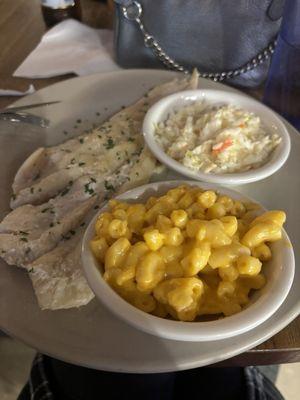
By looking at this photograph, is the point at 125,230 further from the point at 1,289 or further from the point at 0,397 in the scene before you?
the point at 0,397

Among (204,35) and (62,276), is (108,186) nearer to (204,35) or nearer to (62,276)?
(62,276)

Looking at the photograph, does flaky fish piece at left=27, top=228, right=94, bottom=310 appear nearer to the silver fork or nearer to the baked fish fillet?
the baked fish fillet

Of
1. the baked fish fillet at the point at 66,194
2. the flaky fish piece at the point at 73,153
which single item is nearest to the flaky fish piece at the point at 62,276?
the baked fish fillet at the point at 66,194

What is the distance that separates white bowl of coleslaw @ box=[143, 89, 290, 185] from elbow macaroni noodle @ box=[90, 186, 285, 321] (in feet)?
0.63

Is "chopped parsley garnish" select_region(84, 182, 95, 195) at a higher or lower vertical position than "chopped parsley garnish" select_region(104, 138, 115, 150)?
lower

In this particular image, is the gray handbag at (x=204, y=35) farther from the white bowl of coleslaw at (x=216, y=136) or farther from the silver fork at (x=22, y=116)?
the silver fork at (x=22, y=116)

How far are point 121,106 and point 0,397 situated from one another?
895 mm

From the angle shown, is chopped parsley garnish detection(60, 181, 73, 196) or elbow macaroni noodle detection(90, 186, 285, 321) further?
chopped parsley garnish detection(60, 181, 73, 196)

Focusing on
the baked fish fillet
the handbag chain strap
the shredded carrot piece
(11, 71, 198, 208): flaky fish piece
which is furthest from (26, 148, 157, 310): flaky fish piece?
the handbag chain strap

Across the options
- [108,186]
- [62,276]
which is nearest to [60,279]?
[62,276]

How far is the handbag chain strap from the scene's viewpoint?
1.10 meters

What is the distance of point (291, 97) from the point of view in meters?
1.07

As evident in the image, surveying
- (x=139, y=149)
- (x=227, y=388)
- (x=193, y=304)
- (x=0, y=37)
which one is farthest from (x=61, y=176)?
(x=0, y=37)

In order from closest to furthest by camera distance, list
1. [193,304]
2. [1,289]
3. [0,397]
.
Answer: [193,304], [1,289], [0,397]
